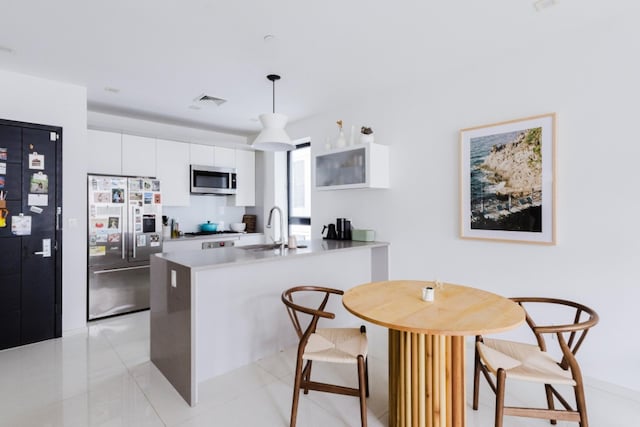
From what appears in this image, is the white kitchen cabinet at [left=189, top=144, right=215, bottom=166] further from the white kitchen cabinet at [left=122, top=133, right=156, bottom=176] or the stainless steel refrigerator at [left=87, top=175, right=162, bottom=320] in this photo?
the stainless steel refrigerator at [left=87, top=175, right=162, bottom=320]

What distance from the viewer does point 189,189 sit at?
476cm

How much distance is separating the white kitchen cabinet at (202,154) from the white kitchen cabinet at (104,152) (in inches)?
37.3

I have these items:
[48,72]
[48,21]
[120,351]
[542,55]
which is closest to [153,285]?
[120,351]

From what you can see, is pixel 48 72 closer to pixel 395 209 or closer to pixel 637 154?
pixel 395 209

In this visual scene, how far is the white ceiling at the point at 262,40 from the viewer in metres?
2.16

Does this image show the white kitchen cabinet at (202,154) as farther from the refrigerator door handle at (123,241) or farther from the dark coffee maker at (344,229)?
the dark coffee maker at (344,229)

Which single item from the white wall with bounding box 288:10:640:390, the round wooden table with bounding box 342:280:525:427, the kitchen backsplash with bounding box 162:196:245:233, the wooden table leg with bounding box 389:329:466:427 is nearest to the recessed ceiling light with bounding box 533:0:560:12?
the white wall with bounding box 288:10:640:390

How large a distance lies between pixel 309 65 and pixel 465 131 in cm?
154

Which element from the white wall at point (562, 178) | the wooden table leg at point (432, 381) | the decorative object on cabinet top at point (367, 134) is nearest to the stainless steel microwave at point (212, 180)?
the decorative object on cabinet top at point (367, 134)

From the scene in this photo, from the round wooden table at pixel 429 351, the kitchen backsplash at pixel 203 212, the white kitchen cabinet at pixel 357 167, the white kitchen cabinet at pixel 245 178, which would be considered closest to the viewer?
the round wooden table at pixel 429 351

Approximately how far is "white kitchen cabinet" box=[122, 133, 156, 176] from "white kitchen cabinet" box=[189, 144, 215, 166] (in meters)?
0.54

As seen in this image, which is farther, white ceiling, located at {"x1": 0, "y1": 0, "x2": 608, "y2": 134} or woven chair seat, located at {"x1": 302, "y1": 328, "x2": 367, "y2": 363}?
white ceiling, located at {"x1": 0, "y1": 0, "x2": 608, "y2": 134}

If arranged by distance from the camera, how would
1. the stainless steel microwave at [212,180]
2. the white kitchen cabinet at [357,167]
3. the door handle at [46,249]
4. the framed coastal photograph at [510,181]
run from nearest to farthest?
the framed coastal photograph at [510,181] → the door handle at [46,249] → the white kitchen cabinet at [357,167] → the stainless steel microwave at [212,180]

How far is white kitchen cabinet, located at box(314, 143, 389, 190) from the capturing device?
11.5 feet
